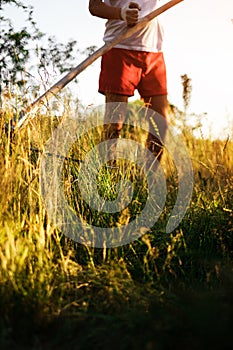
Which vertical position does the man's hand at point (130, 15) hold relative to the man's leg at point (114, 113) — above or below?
above

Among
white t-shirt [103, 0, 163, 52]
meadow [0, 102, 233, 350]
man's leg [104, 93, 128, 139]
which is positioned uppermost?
white t-shirt [103, 0, 163, 52]

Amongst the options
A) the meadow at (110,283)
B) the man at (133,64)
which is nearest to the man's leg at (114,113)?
the man at (133,64)

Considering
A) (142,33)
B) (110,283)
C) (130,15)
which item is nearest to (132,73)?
(142,33)

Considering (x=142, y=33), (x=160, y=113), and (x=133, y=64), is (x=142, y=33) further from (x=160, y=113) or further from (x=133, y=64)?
(x=160, y=113)

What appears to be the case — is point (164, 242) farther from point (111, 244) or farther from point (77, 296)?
point (77, 296)

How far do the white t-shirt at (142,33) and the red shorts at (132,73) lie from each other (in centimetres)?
4

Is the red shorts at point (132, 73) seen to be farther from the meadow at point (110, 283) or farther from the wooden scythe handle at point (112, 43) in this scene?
the meadow at point (110, 283)

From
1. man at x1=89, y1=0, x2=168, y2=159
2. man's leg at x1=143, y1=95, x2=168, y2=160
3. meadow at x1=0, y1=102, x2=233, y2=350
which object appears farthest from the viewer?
man's leg at x1=143, y1=95, x2=168, y2=160

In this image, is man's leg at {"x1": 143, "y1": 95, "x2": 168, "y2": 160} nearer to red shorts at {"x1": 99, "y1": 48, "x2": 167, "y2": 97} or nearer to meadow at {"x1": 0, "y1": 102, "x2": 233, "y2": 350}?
red shorts at {"x1": 99, "y1": 48, "x2": 167, "y2": 97}

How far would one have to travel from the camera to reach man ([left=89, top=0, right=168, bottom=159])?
3.93 meters

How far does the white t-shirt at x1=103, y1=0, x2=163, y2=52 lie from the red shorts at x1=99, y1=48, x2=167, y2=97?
42 millimetres

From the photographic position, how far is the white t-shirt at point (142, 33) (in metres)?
3.93

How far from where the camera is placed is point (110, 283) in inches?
90.4

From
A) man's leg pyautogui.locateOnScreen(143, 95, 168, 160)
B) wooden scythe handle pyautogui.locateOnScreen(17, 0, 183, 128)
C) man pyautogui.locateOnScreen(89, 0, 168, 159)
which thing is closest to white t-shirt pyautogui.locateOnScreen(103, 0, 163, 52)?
man pyautogui.locateOnScreen(89, 0, 168, 159)
